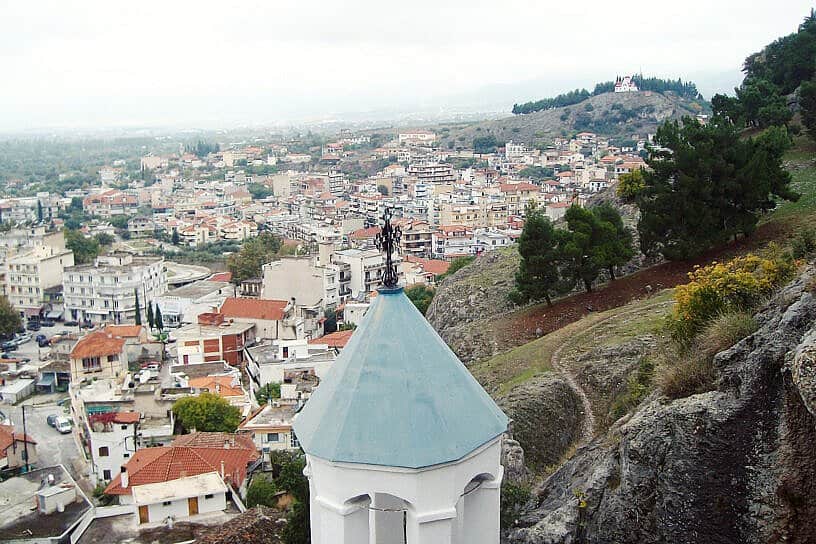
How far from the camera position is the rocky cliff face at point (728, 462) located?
18.2 ft

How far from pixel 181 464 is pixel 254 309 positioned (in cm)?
1820

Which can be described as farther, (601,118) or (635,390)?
(601,118)

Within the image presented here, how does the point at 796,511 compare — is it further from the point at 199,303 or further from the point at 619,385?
the point at 199,303

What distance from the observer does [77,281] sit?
49.2m

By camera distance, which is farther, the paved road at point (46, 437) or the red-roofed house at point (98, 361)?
the red-roofed house at point (98, 361)

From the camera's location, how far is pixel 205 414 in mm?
22078

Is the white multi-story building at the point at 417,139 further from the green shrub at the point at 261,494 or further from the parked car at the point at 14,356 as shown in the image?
the green shrub at the point at 261,494

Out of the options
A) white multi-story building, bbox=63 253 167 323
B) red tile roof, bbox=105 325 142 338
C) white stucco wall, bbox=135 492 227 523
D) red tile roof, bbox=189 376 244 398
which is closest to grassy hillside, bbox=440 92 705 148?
white multi-story building, bbox=63 253 167 323

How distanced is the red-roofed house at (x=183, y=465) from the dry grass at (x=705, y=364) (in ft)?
39.8

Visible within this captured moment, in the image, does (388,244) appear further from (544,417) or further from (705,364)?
(544,417)

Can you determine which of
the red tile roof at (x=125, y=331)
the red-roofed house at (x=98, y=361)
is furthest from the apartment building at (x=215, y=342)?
the red-roofed house at (x=98, y=361)

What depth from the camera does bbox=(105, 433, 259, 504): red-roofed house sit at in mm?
17766

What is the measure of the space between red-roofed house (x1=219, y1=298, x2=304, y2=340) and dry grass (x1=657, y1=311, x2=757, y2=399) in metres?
28.6

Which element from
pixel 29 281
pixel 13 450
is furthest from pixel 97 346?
pixel 29 281
